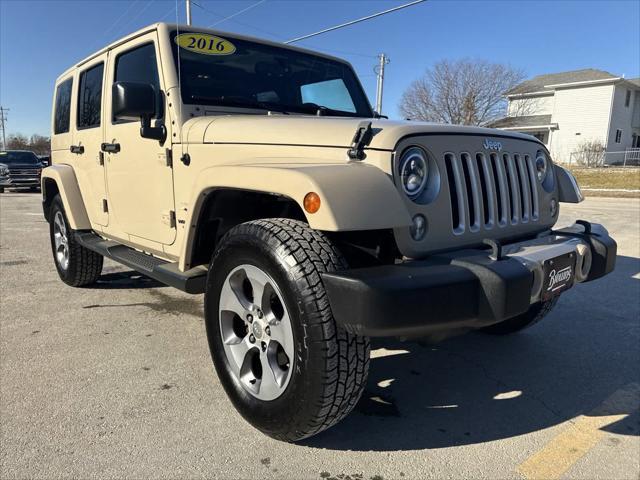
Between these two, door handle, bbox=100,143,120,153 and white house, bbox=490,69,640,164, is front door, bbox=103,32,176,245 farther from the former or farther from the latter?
white house, bbox=490,69,640,164

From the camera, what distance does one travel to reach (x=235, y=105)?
3.14 m

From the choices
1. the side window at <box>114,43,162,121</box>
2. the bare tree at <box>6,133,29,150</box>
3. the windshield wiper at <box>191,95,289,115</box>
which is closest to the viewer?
the windshield wiper at <box>191,95,289,115</box>

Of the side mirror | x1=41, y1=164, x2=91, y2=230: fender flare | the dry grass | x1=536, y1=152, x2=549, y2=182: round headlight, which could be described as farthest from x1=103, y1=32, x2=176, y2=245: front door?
the dry grass

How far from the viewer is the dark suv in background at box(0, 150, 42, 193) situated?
17688mm

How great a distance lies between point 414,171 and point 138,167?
2091 mm

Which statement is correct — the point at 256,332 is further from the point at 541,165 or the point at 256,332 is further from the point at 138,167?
the point at 541,165

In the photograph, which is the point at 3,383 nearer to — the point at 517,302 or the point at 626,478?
the point at 517,302

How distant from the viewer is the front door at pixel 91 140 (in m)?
3.95

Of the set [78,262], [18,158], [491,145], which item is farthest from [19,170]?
[491,145]

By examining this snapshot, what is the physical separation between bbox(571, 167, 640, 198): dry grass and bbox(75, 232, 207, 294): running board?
1844cm

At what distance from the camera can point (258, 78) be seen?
3387mm

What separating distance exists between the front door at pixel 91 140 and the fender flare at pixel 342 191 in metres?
2.40

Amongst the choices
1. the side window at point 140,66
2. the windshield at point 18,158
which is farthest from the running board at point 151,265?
the windshield at point 18,158

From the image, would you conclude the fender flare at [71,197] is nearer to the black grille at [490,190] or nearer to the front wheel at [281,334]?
the front wheel at [281,334]
